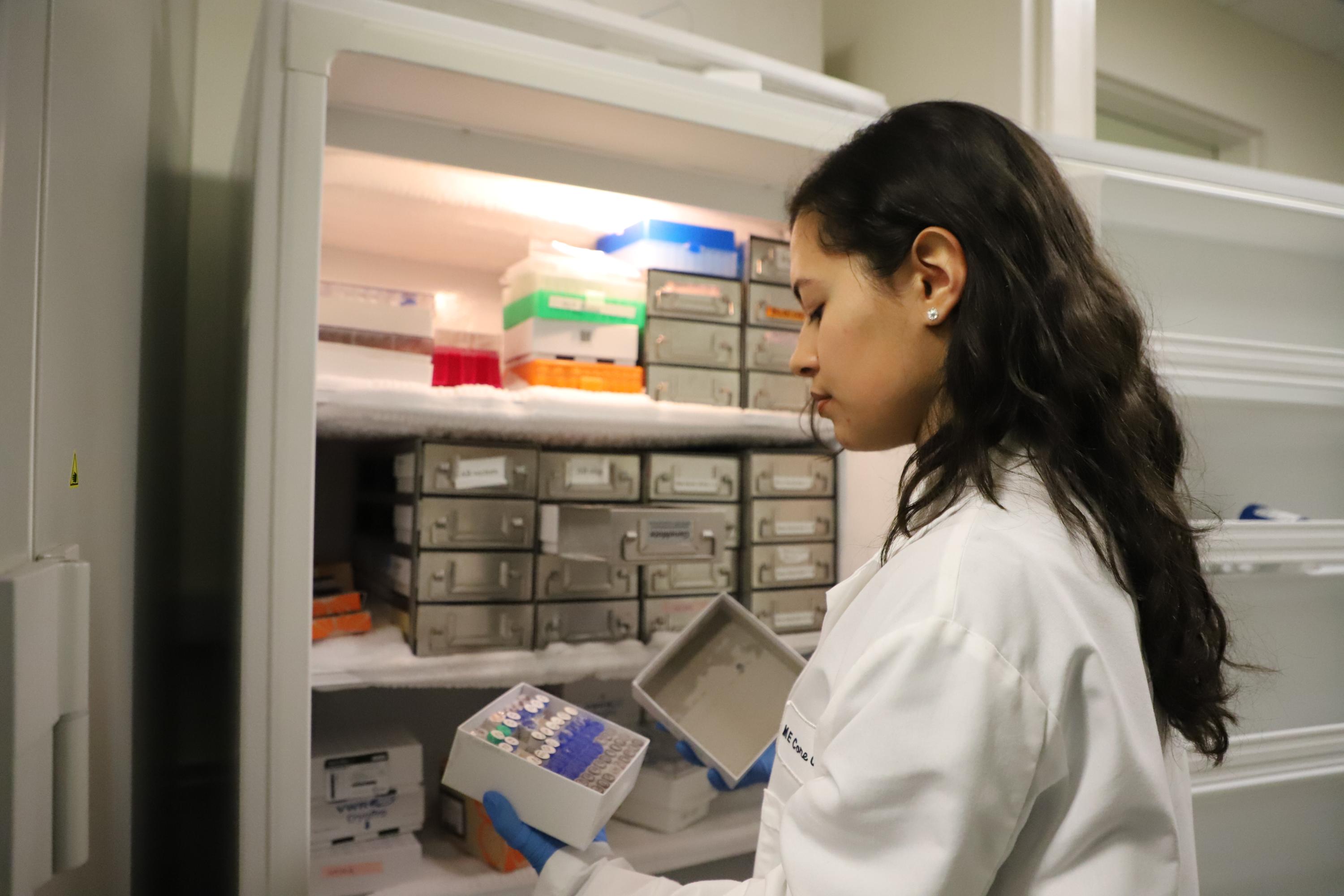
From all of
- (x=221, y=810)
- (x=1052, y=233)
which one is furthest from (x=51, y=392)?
(x=221, y=810)

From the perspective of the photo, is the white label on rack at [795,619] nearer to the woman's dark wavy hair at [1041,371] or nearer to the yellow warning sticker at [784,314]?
the yellow warning sticker at [784,314]

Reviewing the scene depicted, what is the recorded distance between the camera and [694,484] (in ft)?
4.85

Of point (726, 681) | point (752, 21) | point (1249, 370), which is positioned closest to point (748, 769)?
point (726, 681)

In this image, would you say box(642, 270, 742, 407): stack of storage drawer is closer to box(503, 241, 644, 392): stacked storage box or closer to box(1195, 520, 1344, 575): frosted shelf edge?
box(503, 241, 644, 392): stacked storage box

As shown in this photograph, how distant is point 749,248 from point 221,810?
1.42 metres

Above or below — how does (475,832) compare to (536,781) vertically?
below

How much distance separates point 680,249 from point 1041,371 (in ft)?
2.78

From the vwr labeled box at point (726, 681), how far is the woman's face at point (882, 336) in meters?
0.58

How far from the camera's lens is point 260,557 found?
0.92m

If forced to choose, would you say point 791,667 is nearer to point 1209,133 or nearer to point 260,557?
point 260,557

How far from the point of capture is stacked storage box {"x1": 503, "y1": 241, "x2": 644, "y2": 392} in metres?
1.37

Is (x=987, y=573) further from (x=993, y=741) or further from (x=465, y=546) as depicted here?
(x=465, y=546)

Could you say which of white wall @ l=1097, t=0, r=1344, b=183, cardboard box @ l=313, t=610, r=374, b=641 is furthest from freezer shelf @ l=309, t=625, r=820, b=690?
white wall @ l=1097, t=0, r=1344, b=183

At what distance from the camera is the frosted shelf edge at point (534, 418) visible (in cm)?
113
